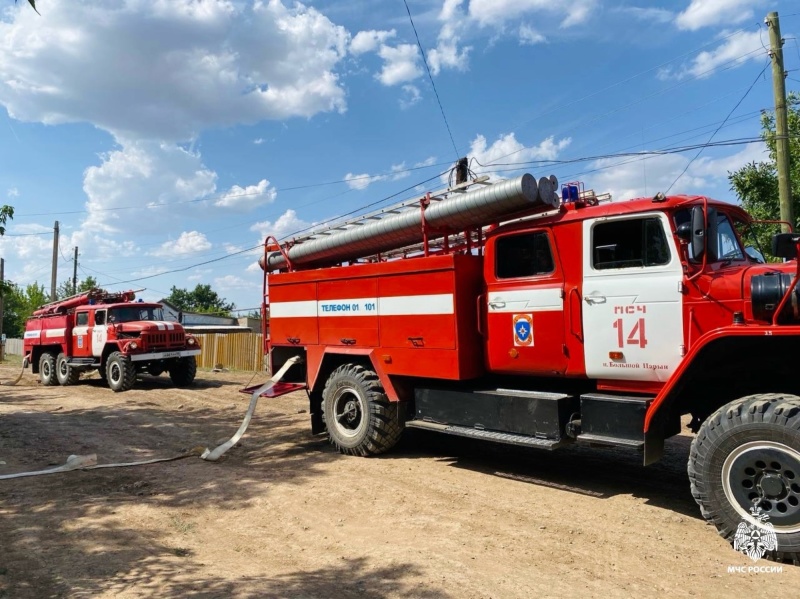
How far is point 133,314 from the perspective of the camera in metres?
16.6

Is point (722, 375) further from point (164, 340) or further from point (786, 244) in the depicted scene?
point (164, 340)

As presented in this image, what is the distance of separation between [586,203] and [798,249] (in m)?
2.05

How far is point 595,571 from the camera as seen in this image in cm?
393

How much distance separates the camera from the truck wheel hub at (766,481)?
13.0 ft

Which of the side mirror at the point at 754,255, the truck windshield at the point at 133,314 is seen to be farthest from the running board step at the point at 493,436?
the truck windshield at the point at 133,314

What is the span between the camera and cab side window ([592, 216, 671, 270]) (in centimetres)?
509

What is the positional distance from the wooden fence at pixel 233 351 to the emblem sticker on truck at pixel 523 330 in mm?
16126

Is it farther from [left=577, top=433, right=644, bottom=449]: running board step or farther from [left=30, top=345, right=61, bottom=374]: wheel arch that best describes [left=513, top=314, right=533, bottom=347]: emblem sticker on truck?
[left=30, top=345, right=61, bottom=374]: wheel arch

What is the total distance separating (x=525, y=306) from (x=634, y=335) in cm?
116

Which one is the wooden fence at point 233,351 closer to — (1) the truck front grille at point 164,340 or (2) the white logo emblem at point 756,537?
(1) the truck front grille at point 164,340

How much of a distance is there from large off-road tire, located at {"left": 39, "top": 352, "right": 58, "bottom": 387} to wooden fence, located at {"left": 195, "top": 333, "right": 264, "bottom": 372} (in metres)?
6.05

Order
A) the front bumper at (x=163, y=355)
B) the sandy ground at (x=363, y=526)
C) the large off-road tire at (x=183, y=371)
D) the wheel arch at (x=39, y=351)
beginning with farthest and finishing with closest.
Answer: the wheel arch at (x=39, y=351), the large off-road tire at (x=183, y=371), the front bumper at (x=163, y=355), the sandy ground at (x=363, y=526)

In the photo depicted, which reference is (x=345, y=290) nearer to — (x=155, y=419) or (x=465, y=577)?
(x=465, y=577)

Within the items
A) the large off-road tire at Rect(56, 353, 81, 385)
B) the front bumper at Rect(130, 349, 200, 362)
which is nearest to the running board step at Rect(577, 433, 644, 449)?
the front bumper at Rect(130, 349, 200, 362)
